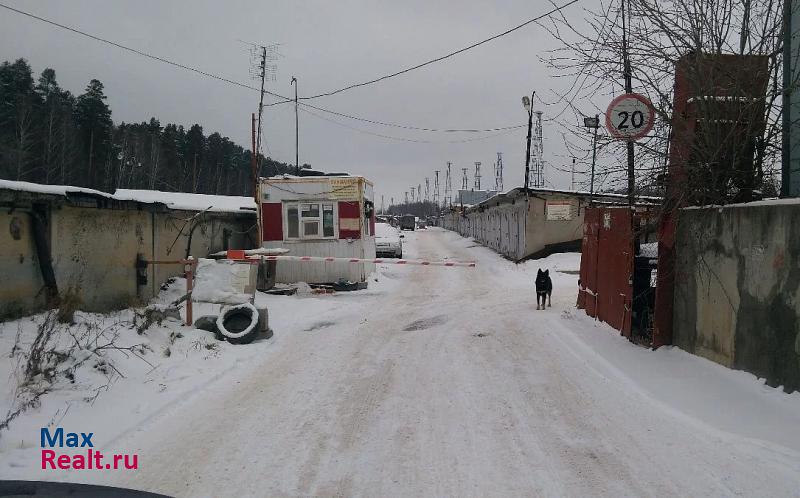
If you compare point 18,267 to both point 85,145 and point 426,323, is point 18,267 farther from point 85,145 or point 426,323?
point 85,145

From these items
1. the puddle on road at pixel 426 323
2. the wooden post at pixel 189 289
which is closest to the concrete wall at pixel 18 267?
the wooden post at pixel 189 289

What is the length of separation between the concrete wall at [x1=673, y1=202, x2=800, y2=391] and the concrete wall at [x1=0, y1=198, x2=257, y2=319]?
8185mm

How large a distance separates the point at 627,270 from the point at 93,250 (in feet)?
26.9

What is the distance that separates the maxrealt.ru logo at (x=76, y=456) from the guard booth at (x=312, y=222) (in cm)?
1145

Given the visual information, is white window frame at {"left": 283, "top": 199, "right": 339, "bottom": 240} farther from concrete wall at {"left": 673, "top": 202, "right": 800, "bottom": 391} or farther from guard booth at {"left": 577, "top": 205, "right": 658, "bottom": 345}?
concrete wall at {"left": 673, "top": 202, "right": 800, "bottom": 391}

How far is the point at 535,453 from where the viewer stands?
438 cm

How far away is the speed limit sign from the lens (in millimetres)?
7230

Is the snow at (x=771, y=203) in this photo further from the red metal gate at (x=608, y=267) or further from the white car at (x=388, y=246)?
the white car at (x=388, y=246)

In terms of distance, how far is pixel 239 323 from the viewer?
876cm

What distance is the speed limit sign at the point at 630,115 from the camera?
7.23m

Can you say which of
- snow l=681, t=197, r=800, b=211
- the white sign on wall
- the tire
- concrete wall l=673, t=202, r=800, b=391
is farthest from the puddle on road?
the white sign on wall

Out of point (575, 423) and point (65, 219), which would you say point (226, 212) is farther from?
point (575, 423)

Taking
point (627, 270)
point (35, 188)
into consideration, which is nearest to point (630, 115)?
point (627, 270)

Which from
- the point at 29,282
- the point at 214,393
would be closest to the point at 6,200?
the point at 29,282
